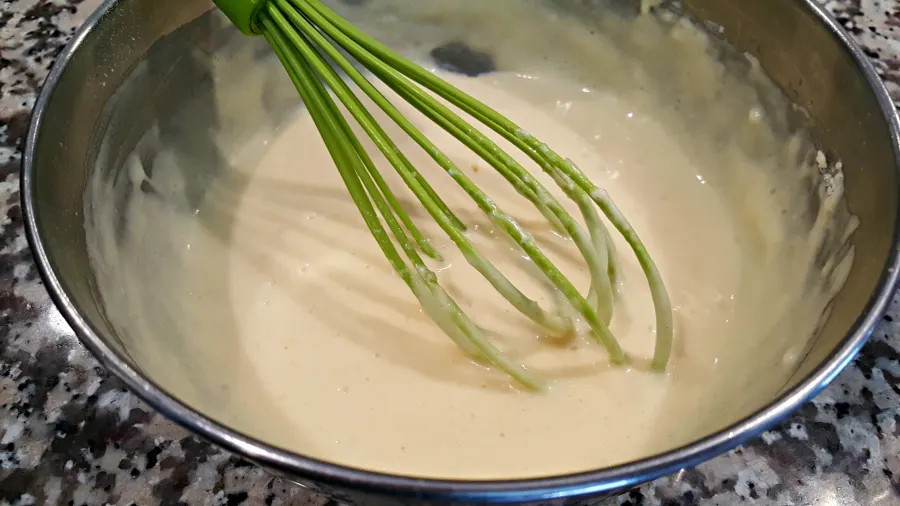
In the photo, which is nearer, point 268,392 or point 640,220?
point 268,392

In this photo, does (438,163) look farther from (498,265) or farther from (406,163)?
(498,265)

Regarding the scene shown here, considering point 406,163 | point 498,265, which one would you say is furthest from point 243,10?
point 498,265

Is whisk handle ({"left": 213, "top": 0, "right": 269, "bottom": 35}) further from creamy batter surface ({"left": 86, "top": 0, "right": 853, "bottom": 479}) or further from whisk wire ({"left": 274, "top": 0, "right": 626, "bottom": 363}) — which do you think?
creamy batter surface ({"left": 86, "top": 0, "right": 853, "bottom": 479})

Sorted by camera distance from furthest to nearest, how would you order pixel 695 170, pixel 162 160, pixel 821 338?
1. pixel 695 170
2. pixel 162 160
3. pixel 821 338

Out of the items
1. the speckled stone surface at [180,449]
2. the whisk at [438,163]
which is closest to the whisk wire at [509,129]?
Answer: the whisk at [438,163]

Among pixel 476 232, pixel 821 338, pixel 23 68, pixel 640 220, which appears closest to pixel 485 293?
pixel 476 232

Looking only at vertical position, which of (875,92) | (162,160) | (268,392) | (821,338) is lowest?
(268,392)

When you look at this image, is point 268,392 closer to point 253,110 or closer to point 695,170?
point 253,110

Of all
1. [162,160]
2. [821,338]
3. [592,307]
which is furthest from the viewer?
[162,160]
